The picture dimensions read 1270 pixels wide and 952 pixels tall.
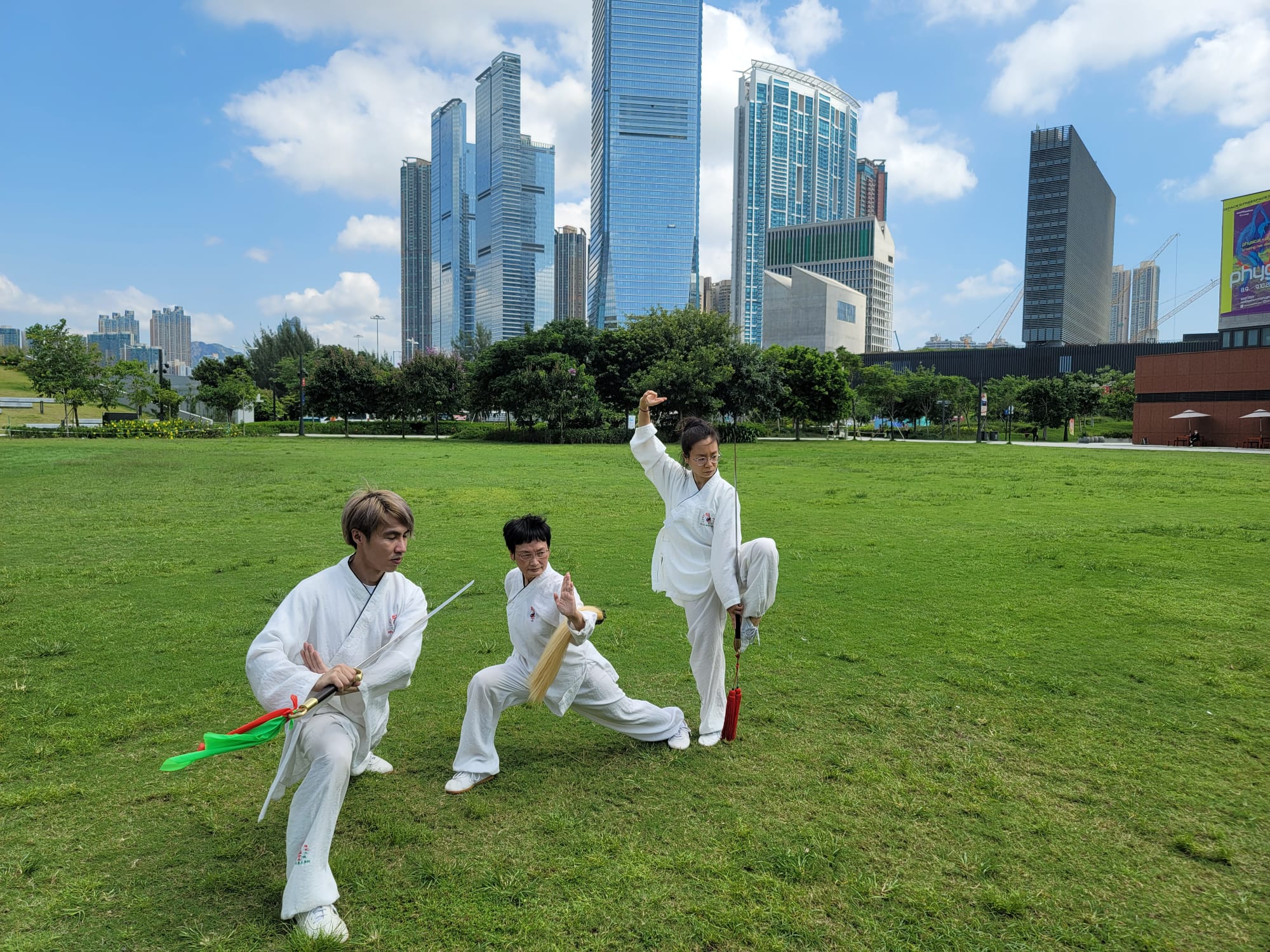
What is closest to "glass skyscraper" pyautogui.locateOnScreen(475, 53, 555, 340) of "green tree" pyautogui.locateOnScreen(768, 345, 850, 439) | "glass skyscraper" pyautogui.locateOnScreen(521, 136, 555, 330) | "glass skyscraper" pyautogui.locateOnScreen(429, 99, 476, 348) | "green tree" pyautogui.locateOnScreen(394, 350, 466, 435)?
"glass skyscraper" pyautogui.locateOnScreen(521, 136, 555, 330)

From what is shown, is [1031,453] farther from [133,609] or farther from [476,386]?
[133,609]

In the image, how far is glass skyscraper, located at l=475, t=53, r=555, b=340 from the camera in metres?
163

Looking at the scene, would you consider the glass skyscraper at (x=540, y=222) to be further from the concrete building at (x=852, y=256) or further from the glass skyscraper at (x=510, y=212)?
the concrete building at (x=852, y=256)

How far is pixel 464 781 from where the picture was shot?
3.98 metres

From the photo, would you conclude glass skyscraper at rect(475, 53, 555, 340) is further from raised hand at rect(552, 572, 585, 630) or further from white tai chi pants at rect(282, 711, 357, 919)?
white tai chi pants at rect(282, 711, 357, 919)

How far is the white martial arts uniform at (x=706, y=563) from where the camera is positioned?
4254 mm

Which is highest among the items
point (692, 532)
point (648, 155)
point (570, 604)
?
point (648, 155)

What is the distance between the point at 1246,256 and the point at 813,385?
27991 millimetres

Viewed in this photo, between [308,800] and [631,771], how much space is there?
1852mm

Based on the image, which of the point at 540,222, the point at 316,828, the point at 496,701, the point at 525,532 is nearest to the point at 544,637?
the point at 496,701

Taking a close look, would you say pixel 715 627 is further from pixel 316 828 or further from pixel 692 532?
pixel 316 828

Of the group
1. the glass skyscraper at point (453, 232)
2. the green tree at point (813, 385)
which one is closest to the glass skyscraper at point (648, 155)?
the glass skyscraper at point (453, 232)

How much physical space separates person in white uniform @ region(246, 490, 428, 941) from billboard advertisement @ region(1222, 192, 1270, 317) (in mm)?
59500

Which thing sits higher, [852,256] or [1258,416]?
[852,256]
